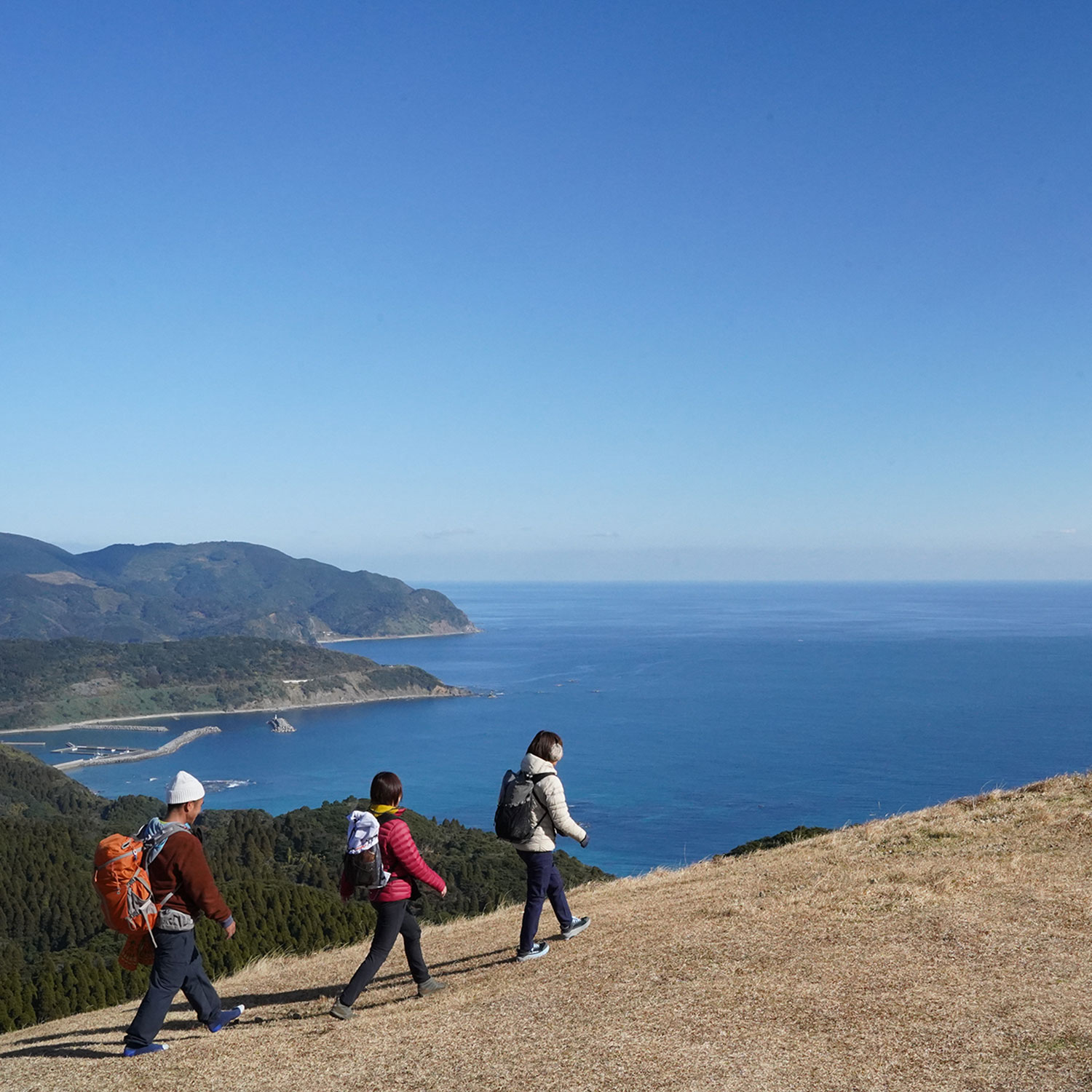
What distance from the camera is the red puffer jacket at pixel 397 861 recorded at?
7.07m

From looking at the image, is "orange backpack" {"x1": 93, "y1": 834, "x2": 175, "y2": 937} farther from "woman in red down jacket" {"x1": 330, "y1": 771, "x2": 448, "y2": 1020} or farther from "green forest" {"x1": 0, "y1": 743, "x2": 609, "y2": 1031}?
"green forest" {"x1": 0, "y1": 743, "x2": 609, "y2": 1031}

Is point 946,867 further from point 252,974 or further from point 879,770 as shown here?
point 879,770

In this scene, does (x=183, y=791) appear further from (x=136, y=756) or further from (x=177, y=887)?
(x=136, y=756)

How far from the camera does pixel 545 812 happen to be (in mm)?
7906

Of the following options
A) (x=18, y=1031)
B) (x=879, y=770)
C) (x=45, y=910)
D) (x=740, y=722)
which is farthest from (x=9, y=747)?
(x=18, y=1031)

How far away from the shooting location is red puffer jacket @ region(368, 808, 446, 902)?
707 centimetres

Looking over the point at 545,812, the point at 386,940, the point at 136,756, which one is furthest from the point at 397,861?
the point at 136,756

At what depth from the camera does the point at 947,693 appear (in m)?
139

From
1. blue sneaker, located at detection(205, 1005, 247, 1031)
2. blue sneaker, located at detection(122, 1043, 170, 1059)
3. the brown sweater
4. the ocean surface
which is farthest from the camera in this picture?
the ocean surface

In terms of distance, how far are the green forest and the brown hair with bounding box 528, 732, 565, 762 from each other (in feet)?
106

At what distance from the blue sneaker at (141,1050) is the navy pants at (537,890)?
9.91ft

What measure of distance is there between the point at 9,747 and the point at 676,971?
6335 inches

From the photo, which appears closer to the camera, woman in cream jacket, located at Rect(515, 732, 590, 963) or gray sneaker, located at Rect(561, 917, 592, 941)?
woman in cream jacket, located at Rect(515, 732, 590, 963)

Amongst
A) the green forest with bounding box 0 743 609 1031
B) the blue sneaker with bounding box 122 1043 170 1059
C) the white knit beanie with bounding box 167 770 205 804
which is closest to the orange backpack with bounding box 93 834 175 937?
the white knit beanie with bounding box 167 770 205 804
